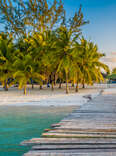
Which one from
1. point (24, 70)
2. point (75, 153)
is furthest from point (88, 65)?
point (75, 153)

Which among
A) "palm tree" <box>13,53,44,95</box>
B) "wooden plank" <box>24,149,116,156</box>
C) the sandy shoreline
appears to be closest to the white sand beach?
the sandy shoreline

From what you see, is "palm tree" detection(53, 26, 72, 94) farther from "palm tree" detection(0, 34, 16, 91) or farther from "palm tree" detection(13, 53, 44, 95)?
"palm tree" detection(0, 34, 16, 91)

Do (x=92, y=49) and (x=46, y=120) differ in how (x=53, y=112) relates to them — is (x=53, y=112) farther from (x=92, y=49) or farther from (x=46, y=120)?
(x=92, y=49)

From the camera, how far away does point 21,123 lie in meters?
7.66

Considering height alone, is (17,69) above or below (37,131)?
above

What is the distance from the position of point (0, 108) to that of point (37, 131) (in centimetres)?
417

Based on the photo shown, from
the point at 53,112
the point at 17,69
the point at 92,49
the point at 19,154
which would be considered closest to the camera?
the point at 19,154

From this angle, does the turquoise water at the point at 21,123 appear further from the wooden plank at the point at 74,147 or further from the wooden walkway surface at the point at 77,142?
the wooden plank at the point at 74,147

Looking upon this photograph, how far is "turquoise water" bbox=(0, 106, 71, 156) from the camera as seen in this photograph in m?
5.15

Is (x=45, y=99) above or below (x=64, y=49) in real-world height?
below

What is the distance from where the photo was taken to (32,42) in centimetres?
2130

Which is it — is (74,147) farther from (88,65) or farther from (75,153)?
(88,65)

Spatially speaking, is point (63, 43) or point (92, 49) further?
point (92, 49)

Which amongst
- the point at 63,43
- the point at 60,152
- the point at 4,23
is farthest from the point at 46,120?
the point at 4,23
